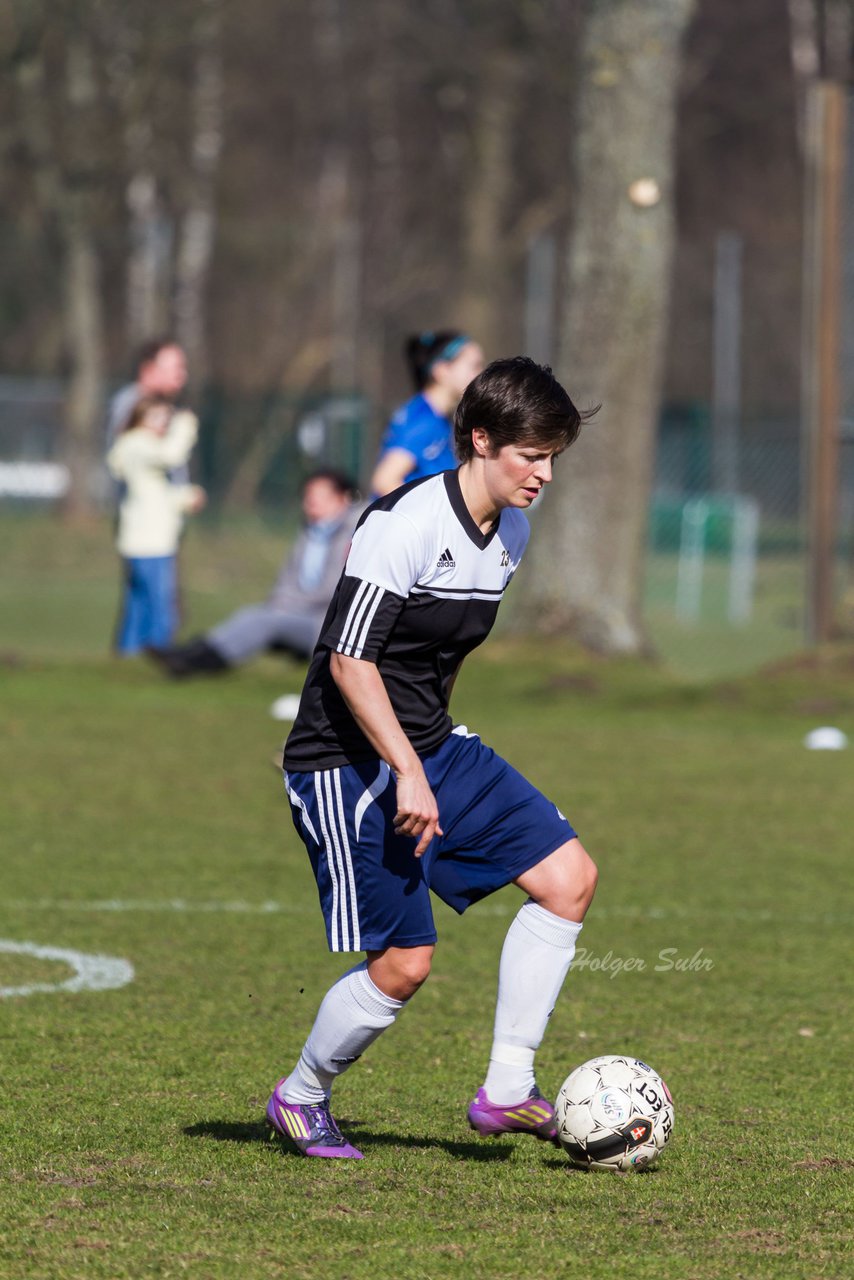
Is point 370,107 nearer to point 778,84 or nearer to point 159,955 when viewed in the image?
point 778,84

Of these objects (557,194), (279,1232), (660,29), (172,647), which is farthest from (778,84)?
(279,1232)

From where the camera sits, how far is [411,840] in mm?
4441

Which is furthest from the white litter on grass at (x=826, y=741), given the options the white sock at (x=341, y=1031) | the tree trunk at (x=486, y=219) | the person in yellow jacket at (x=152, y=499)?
the tree trunk at (x=486, y=219)

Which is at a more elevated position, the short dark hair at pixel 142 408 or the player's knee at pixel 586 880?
the short dark hair at pixel 142 408

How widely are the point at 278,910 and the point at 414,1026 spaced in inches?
63.6

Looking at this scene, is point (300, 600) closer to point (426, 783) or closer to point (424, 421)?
point (424, 421)

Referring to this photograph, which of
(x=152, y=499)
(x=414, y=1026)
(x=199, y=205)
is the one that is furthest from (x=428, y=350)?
(x=199, y=205)

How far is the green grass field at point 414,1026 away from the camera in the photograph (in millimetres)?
3873

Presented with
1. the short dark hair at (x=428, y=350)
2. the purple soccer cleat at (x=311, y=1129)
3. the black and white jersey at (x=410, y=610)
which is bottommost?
the purple soccer cleat at (x=311, y=1129)

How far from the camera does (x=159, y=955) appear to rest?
6.56 m

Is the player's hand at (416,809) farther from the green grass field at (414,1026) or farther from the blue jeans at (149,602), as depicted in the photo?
the blue jeans at (149,602)

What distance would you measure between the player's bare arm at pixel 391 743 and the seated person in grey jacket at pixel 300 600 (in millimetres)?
8171

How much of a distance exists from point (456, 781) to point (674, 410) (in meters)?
25.0

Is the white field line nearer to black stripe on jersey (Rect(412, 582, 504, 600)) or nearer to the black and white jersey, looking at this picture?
the black and white jersey
